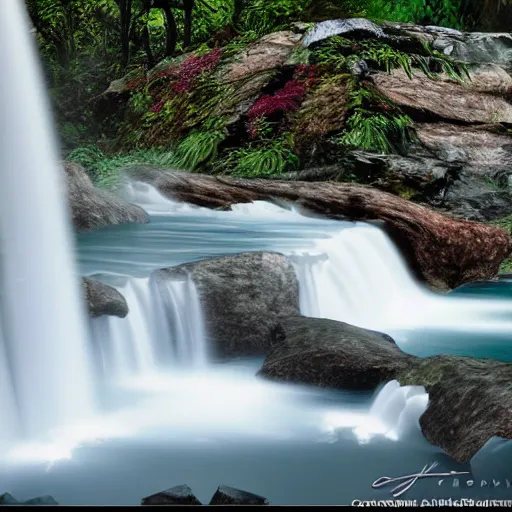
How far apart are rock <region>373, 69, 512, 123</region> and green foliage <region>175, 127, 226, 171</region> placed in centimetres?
134

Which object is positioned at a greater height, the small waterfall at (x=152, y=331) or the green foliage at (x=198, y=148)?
the green foliage at (x=198, y=148)

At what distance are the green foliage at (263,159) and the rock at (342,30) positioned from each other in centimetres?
76

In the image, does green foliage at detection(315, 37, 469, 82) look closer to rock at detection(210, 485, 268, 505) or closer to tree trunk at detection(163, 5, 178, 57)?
tree trunk at detection(163, 5, 178, 57)

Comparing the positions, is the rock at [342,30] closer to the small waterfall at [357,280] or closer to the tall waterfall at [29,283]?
the small waterfall at [357,280]

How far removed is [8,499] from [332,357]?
67.9 inches

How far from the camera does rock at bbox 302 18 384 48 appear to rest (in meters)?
7.00

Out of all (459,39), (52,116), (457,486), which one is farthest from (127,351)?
(459,39)

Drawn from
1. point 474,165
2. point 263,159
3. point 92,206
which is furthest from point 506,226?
point 92,206

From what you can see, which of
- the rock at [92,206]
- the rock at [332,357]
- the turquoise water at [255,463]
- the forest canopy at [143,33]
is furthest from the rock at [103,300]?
the forest canopy at [143,33]

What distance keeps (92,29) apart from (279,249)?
2.21m

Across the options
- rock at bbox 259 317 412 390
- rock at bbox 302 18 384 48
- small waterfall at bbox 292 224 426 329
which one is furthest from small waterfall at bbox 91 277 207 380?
rock at bbox 302 18 384 48

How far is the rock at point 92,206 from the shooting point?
578 cm

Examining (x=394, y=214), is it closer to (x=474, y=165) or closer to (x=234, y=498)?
(x=474, y=165)

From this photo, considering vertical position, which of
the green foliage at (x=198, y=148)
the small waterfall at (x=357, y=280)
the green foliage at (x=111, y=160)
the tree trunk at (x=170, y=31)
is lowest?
the small waterfall at (x=357, y=280)
